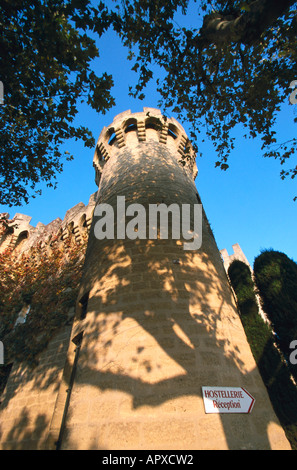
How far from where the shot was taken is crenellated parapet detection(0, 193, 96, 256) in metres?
11.4

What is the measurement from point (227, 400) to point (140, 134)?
761 centimetres

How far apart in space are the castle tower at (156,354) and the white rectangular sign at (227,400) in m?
0.06

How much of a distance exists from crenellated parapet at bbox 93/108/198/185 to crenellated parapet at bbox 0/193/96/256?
2921 mm

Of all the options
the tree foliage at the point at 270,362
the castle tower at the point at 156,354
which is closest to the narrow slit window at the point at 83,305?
the castle tower at the point at 156,354

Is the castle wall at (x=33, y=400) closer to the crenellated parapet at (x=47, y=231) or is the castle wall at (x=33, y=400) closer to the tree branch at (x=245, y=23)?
the crenellated parapet at (x=47, y=231)

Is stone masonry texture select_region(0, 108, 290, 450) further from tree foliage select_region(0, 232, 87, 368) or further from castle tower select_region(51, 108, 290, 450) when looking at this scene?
tree foliage select_region(0, 232, 87, 368)

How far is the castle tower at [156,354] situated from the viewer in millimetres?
2615

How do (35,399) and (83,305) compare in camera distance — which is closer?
(83,305)

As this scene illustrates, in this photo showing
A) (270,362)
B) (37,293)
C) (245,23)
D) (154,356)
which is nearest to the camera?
(154,356)

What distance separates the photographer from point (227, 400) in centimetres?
284

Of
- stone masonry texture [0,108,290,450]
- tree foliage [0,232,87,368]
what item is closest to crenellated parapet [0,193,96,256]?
tree foliage [0,232,87,368]

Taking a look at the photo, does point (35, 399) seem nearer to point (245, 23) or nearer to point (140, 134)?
point (140, 134)

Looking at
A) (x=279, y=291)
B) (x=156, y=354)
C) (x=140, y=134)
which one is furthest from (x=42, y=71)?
(x=279, y=291)
